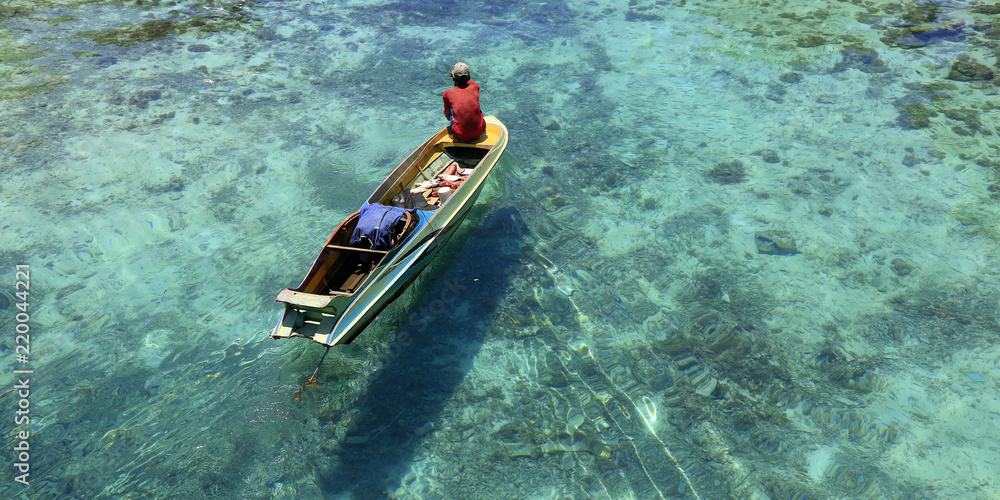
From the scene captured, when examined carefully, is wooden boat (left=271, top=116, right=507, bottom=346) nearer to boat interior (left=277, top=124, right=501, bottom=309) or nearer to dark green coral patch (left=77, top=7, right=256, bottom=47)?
boat interior (left=277, top=124, right=501, bottom=309)

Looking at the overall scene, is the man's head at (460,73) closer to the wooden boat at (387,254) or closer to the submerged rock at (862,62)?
the wooden boat at (387,254)

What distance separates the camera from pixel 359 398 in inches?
300

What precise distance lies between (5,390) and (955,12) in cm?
2430

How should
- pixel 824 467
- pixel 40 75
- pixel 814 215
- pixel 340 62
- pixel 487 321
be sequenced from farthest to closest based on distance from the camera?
pixel 340 62, pixel 40 75, pixel 814 215, pixel 487 321, pixel 824 467

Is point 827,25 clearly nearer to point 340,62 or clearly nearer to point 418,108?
point 418,108

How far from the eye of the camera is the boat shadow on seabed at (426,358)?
7.03 metres

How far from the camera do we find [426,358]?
8203mm

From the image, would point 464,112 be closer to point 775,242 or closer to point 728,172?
point 728,172

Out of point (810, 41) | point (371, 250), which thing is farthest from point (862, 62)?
point (371, 250)

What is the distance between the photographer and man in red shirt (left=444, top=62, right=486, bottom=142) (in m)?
10.1

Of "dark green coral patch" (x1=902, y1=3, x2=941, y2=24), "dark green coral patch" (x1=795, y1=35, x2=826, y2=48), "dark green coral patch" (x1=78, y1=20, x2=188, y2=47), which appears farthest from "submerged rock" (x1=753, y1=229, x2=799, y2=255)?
"dark green coral patch" (x1=78, y1=20, x2=188, y2=47)

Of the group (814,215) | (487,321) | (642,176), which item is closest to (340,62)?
(642,176)

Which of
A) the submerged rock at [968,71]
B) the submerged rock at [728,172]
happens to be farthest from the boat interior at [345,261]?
the submerged rock at [968,71]

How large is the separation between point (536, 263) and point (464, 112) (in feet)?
9.82
